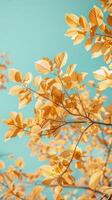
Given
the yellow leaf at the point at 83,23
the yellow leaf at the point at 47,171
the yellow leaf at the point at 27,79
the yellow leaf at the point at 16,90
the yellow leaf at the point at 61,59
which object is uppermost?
the yellow leaf at the point at 83,23

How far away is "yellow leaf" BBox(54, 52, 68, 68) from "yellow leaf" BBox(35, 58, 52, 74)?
3 cm

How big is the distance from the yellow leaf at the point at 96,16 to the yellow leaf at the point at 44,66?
274 mm

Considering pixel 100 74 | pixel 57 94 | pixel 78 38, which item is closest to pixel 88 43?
pixel 78 38

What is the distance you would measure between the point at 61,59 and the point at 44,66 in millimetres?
89

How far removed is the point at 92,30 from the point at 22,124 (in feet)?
1.88

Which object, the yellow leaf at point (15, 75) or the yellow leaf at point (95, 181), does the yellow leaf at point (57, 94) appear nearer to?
the yellow leaf at point (15, 75)

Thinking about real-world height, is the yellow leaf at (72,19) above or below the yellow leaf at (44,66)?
above

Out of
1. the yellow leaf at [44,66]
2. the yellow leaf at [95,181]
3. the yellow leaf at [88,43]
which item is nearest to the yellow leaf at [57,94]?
the yellow leaf at [44,66]

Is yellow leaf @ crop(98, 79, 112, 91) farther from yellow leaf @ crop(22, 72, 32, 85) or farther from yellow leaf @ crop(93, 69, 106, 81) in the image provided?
yellow leaf @ crop(22, 72, 32, 85)

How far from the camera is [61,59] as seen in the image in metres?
1.16

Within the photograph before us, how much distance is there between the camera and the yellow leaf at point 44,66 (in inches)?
44.9

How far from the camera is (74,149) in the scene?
1266 millimetres

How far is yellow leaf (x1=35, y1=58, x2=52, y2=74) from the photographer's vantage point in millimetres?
1141

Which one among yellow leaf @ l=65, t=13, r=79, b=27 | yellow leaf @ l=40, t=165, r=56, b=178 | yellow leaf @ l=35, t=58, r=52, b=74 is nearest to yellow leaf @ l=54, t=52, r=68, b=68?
yellow leaf @ l=35, t=58, r=52, b=74
